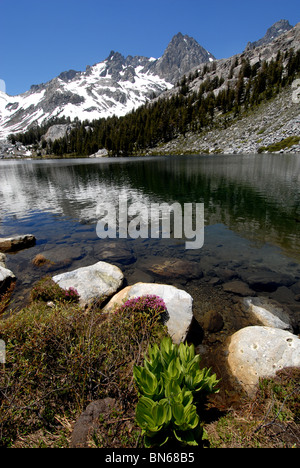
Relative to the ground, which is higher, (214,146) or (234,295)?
(214,146)

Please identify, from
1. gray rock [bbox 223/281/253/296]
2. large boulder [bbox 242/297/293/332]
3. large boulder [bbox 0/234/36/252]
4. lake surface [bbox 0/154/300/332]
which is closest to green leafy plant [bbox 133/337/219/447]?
lake surface [bbox 0/154/300/332]

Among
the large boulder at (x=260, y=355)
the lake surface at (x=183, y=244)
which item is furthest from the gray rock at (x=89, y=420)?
the lake surface at (x=183, y=244)

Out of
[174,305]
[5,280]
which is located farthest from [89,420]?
[5,280]

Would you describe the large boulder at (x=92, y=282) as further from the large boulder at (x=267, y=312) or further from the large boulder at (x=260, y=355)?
the large boulder at (x=267, y=312)

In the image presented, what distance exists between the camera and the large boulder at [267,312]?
7.42 meters

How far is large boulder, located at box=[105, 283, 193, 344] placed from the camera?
256 inches

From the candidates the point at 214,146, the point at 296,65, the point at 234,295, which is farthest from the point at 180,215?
the point at 296,65

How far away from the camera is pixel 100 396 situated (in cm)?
403

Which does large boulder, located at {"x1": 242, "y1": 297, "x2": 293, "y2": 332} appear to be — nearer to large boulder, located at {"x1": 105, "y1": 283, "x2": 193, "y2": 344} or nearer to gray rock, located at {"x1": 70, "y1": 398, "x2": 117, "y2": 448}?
large boulder, located at {"x1": 105, "y1": 283, "x2": 193, "y2": 344}

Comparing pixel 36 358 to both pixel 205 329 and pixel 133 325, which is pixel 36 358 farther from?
pixel 205 329

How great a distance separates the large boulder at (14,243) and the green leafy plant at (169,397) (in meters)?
14.6

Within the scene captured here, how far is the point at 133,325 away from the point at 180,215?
16.4 metres

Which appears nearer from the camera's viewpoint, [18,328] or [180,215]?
[18,328]
